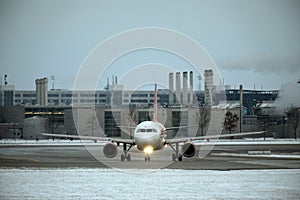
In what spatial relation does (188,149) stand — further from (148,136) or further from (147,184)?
(147,184)

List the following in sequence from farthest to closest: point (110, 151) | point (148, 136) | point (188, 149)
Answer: point (188, 149), point (110, 151), point (148, 136)

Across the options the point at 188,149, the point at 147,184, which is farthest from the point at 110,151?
the point at 147,184

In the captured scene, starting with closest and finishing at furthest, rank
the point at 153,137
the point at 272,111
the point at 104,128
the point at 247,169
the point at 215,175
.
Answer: the point at 215,175 → the point at 247,169 → the point at 153,137 → the point at 104,128 → the point at 272,111

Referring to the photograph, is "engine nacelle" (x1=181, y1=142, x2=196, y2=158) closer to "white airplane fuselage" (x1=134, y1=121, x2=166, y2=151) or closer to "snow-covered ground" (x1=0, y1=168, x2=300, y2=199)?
"white airplane fuselage" (x1=134, y1=121, x2=166, y2=151)

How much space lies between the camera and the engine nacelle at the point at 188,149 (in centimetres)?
5084

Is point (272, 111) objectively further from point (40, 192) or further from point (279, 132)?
point (40, 192)

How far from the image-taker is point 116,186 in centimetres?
2967

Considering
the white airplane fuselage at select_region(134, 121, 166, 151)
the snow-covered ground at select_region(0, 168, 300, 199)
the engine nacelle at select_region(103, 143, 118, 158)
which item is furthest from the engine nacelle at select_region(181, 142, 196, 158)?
the snow-covered ground at select_region(0, 168, 300, 199)

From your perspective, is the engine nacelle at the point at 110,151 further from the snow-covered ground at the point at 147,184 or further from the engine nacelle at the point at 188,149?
the snow-covered ground at the point at 147,184

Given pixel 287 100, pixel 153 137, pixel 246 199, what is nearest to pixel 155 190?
pixel 246 199

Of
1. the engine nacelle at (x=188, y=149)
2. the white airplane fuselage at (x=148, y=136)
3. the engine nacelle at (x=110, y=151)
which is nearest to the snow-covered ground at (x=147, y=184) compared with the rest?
the white airplane fuselage at (x=148, y=136)

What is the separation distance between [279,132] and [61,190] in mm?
106272

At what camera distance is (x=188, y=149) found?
167ft

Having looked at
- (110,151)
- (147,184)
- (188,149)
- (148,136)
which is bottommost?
(147,184)
